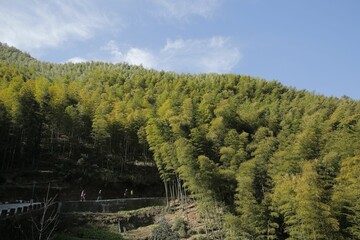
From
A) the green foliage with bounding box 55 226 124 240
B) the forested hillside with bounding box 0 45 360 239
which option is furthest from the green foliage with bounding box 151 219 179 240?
the forested hillside with bounding box 0 45 360 239

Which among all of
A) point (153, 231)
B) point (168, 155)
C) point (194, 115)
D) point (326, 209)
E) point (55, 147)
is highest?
point (194, 115)

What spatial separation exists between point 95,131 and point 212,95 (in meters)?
16.5

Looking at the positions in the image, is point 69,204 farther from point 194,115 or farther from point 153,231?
point 194,115

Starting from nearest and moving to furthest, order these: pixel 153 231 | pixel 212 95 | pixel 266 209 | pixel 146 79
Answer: pixel 266 209 → pixel 153 231 → pixel 212 95 → pixel 146 79

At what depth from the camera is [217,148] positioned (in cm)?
2809

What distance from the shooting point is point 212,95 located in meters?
43.5

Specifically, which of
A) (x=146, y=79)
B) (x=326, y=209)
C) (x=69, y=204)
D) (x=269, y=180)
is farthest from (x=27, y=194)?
(x=146, y=79)

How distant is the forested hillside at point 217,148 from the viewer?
1612 centimetres

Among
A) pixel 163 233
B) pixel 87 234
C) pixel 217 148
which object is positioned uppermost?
pixel 217 148

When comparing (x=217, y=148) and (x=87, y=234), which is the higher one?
(x=217, y=148)

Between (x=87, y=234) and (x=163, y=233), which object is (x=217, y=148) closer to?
(x=163, y=233)

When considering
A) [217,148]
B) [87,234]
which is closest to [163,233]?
[87,234]

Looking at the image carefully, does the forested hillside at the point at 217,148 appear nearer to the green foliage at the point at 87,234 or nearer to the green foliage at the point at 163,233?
the green foliage at the point at 163,233

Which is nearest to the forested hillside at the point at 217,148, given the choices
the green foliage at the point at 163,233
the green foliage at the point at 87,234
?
the green foliage at the point at 163,233
